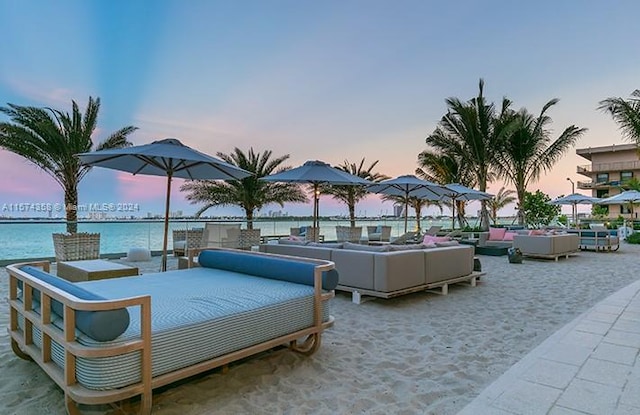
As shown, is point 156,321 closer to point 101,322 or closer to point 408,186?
point 101,322

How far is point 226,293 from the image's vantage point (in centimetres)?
286

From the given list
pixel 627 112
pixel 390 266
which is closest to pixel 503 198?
pixel 627 112

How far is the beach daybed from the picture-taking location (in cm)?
188

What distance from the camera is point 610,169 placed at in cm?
A: 3625

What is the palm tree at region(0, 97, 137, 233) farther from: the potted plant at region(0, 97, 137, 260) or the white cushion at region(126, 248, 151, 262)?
the white cushion at region(126, 248, 151, 262)

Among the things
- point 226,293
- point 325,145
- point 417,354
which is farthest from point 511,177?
point 226,293

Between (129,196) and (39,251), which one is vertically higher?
(129,196)

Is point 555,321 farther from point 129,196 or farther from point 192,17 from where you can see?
point 129,196

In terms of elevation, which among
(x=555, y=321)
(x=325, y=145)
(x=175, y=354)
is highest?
(x=325, y=145)

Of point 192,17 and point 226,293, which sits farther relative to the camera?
point 192,17

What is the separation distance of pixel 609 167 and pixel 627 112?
29.9 metres

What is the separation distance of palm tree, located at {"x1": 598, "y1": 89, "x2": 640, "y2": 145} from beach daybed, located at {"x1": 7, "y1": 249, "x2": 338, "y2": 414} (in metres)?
14.1

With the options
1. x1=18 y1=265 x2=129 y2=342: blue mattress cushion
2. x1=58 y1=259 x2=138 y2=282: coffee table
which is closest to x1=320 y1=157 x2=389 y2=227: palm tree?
x1=58 y1=259 x2=138 y2=282: coffee table

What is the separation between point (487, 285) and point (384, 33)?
6752 mm
